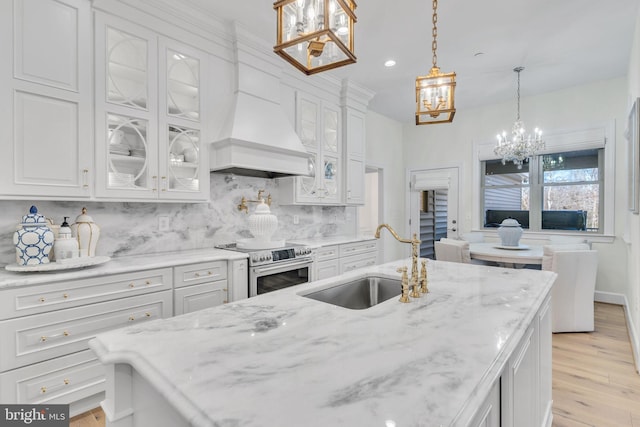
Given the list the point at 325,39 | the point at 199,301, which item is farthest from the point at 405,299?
the point at 199,301

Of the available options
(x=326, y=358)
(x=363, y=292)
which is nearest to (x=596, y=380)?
(x=363, y=292)

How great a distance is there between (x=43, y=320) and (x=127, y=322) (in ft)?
1.43

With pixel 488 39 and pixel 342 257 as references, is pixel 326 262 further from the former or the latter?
pixel 488 39

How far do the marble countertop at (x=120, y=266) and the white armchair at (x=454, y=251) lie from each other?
7.52 feet

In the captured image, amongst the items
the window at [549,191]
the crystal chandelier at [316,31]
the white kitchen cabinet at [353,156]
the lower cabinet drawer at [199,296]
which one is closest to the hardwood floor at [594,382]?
the lower cabinet drawer at [199,296]

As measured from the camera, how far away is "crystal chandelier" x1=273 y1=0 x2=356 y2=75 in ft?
3.92

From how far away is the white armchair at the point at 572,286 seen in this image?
319 cm

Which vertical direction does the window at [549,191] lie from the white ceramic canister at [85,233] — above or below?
above

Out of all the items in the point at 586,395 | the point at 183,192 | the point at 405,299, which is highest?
the point at 183,192

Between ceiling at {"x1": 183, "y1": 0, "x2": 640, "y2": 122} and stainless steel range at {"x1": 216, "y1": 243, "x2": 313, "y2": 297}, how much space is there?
80.7 inches

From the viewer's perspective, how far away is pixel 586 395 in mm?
2234

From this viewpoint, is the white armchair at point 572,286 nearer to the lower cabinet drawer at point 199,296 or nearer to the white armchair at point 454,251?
the white armchair at point 454,251

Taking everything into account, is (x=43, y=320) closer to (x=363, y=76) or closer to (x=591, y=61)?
(x=363, y=76)

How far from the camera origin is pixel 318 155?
3994 millimetres
